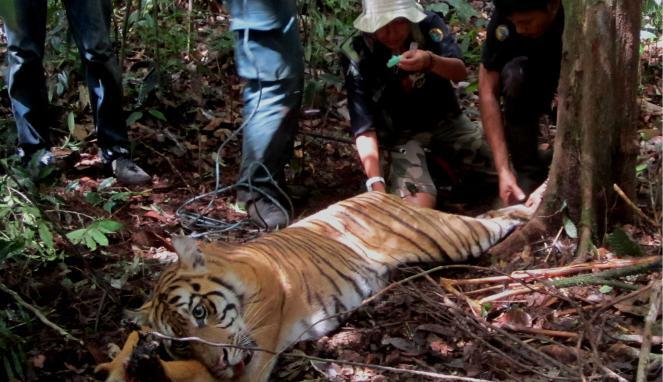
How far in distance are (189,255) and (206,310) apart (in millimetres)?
206

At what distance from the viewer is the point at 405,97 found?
14.1 ft

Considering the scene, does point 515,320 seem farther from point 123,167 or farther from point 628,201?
point 123,167

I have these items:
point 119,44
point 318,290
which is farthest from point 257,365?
point 119,44

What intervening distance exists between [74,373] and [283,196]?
66.9 inches

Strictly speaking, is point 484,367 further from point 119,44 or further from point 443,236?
point 119,44

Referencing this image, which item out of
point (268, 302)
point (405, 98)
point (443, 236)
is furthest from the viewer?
point (405, 98)

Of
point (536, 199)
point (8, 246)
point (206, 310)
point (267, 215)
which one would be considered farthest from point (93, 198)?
point (536, 199)

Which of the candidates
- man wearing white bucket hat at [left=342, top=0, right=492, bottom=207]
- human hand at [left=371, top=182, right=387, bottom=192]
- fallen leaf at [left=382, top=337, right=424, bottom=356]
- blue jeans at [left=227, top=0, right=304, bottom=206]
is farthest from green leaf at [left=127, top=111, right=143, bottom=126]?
fallen leaf at [left=382, top=337, right=424, bottom=356]

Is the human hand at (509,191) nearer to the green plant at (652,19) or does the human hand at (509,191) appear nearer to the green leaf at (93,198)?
the green leaf at (93,198)

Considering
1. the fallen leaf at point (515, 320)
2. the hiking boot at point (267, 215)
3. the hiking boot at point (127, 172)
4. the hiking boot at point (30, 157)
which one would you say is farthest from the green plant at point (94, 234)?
the fallen leaf at point (515, 320)

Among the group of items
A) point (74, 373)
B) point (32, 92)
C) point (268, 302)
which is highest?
point (32, 92)

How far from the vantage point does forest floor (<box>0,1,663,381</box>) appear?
250cm

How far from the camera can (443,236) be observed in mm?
3461

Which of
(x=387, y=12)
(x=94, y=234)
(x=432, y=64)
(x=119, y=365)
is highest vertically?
(x=387, y=12)
